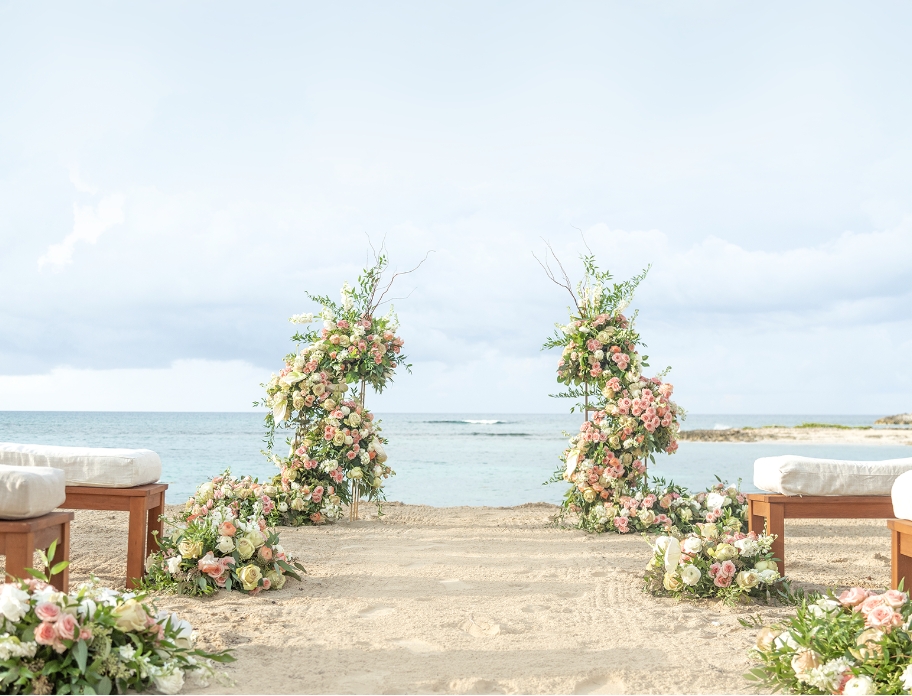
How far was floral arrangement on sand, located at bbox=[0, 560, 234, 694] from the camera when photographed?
244 centimetres

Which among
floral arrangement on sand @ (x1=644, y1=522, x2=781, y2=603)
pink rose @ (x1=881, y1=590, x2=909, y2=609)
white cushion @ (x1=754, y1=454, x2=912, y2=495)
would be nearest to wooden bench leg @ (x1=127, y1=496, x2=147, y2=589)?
floral arrangement on sand @ (x1=644, y1=522, x2=781, y2=603)

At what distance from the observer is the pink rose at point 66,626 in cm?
242

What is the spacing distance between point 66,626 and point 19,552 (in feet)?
3.35

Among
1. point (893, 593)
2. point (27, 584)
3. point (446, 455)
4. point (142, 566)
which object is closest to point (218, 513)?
point (142, 566)

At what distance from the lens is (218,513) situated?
460cm

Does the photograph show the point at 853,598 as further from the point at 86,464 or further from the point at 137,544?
the point at 86,464

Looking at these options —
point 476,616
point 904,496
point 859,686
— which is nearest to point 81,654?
point 476,616

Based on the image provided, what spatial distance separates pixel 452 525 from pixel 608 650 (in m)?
4.08

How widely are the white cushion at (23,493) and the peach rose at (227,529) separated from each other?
44.5 inches

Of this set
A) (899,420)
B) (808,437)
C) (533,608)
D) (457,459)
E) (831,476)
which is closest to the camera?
(533,608)

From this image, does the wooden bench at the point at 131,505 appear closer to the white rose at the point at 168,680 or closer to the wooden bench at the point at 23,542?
the wooden bench at the point at 23,542

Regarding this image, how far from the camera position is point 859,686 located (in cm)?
252

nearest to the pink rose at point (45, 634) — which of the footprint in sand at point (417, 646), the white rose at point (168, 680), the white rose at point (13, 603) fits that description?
the white rose at point (13, 603)

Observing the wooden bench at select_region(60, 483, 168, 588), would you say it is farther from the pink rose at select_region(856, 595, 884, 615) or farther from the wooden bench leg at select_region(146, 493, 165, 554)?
the pink rose at select_region(856, 595, 884, 615)
